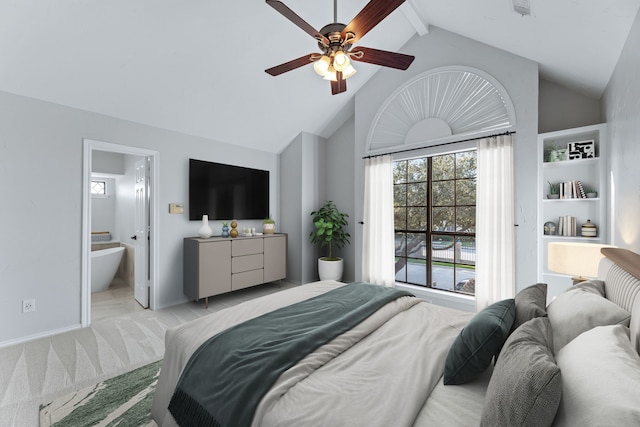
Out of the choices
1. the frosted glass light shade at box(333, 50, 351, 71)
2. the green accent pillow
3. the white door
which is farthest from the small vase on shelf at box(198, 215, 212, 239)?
the green accent pillow

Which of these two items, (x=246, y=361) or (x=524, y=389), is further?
(x=246, y=361)

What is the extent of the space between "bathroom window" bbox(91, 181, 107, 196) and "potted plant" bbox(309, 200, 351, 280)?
4.12 meters

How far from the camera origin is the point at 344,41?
191cm

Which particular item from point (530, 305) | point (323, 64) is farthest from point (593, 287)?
point (323, 64)

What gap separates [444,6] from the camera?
112 inches

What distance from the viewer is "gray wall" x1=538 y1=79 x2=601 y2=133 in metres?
2.76

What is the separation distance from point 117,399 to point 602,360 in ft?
7.98

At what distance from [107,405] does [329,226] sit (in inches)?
124

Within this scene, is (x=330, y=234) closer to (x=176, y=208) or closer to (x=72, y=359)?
(x=176, y=208)

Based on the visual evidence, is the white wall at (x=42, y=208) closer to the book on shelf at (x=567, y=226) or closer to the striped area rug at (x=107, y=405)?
the striped area rug at (x=107, y=405)

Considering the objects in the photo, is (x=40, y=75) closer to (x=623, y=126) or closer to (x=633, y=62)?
(x=633, y=62)

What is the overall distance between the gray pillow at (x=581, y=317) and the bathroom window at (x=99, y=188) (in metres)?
6.67

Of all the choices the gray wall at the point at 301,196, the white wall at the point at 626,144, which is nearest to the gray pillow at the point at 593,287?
the white wall at the point at 626,144

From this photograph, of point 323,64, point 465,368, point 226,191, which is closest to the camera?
point 465,368
